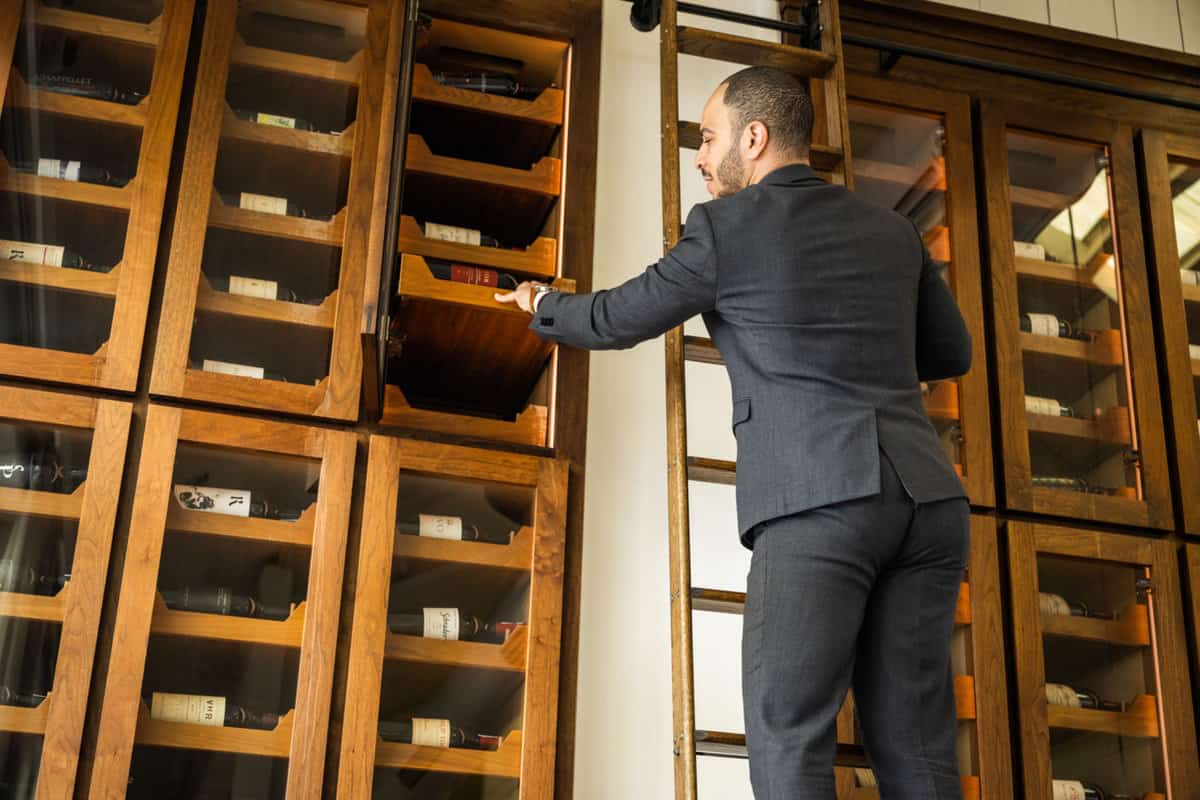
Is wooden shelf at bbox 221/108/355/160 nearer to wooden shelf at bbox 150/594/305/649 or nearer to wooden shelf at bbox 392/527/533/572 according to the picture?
wooden shelf at bbox 392/527/533/572

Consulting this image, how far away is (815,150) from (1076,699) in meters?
1.31

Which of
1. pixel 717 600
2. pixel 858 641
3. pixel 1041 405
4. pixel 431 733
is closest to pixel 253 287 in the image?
pixel 431 733

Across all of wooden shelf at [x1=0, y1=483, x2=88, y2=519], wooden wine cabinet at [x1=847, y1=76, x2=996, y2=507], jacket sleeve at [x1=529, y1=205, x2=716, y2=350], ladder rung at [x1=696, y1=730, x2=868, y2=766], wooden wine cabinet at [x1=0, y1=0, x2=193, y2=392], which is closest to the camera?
jacket sleeve at [x1=529, y1=205, x2=716, y2=350]

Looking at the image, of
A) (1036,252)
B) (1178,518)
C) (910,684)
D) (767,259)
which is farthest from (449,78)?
(1178,518)

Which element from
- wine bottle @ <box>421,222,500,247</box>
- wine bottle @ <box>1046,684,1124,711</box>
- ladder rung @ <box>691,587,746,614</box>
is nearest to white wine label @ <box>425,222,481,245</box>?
wine bottle @ <box>421,222,500,247</box>

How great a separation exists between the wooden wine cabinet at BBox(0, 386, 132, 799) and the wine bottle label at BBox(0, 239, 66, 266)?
0.89ft

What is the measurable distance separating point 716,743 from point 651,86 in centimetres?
164

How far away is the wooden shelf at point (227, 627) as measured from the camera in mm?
2475

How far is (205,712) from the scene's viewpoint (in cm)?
244

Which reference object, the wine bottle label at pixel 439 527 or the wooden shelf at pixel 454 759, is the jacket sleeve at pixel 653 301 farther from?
the wooden shelf at pixel 454 759

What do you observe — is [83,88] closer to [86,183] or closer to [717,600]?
[86,183]

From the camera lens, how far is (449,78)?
305 centimetres

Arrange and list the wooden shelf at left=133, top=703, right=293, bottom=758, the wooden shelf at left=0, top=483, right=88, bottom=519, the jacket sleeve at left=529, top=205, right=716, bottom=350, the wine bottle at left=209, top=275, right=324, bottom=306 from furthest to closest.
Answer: the wine bottle at left=209, top=275, right=324, bottom=306
the wooden shelf at left=0, top=483, right=88, bottom=519
the wooden shelf at left=133, top=703, right=293, bottom=758
the jacket sleeve at left=529, top=205, right=716, bottom=350

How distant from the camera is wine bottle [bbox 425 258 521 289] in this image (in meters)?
2.71
